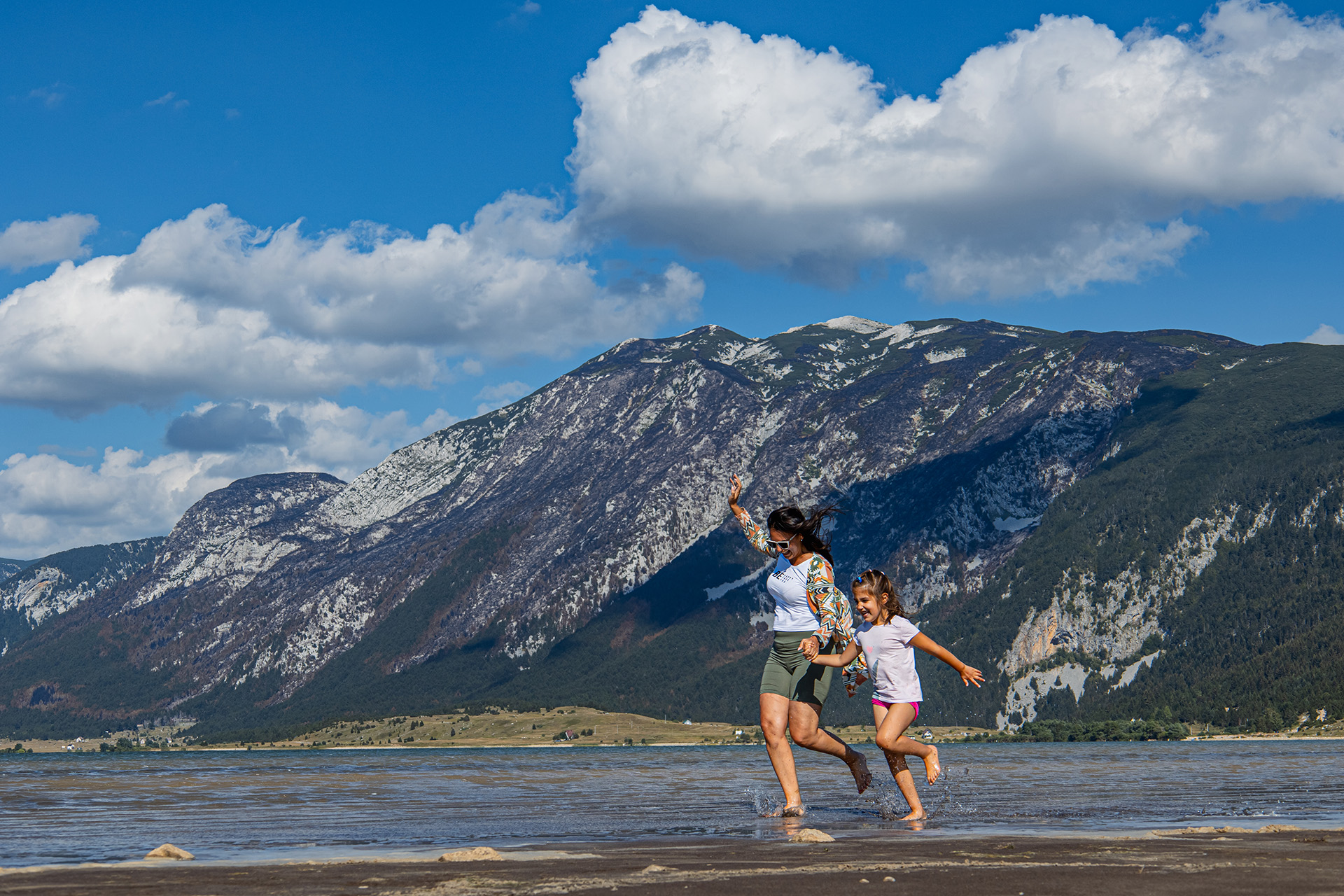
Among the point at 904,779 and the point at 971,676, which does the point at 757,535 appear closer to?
the point at 971,676

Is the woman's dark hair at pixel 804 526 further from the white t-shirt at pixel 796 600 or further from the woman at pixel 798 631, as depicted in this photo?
the white t-shirt at pixel 796 600

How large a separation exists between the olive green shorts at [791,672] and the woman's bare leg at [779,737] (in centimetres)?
16

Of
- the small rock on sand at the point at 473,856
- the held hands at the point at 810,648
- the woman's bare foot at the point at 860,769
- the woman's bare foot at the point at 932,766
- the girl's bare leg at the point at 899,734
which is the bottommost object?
the woman's bare foot at the point at 860,769

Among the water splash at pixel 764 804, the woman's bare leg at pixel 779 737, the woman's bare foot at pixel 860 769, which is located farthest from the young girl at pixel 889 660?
the water splash at pixel 764 804

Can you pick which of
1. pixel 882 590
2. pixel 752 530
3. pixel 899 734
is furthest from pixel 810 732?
pixel 752 530

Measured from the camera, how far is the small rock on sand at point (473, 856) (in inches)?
556

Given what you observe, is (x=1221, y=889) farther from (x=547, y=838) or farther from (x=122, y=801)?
(x=122, y=801)

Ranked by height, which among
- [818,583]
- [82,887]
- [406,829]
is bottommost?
[406,829]

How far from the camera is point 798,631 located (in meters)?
19.0

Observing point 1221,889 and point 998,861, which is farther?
point 998,861

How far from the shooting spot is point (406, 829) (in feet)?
67.9

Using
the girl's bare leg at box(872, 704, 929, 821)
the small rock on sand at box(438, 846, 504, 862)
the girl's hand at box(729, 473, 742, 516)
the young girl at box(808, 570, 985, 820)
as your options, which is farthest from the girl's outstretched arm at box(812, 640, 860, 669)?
the small rock on sand at box(438, 846, 504, 862)

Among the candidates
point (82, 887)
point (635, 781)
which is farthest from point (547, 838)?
point (635, 781)

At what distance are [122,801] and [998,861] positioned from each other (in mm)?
25804
